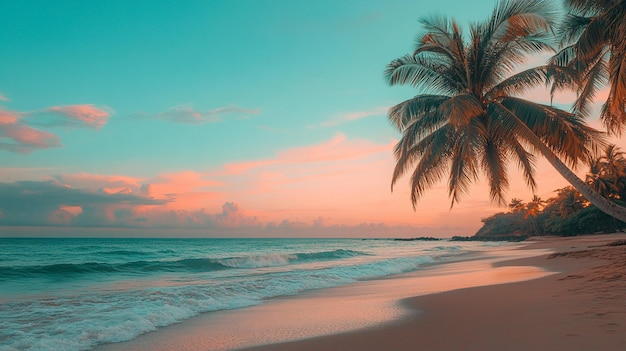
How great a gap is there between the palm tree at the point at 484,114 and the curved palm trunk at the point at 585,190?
0.03 meters

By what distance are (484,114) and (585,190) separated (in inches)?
139

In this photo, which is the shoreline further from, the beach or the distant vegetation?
the distant vegetation

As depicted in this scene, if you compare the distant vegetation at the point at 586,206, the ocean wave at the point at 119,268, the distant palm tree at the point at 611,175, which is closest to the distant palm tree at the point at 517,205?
the distant vegetation at the point at 586,206

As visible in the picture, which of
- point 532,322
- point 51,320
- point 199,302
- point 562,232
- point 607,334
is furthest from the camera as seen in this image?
point 562,232

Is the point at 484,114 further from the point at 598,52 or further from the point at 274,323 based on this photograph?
the point at 274,323

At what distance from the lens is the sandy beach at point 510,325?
4.32 metres

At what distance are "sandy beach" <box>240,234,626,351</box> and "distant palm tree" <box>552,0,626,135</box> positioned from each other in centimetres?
456

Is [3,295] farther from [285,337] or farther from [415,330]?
[415,330]

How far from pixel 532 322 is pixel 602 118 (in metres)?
9.31

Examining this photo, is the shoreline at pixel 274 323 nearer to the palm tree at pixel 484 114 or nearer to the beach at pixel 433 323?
the beach at pixel 433 323

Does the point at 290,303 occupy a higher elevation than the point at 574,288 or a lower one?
lower

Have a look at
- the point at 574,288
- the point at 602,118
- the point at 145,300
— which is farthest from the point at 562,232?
the point at 145,300

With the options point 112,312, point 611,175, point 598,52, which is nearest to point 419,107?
point 598,52

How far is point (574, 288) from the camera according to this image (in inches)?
304
